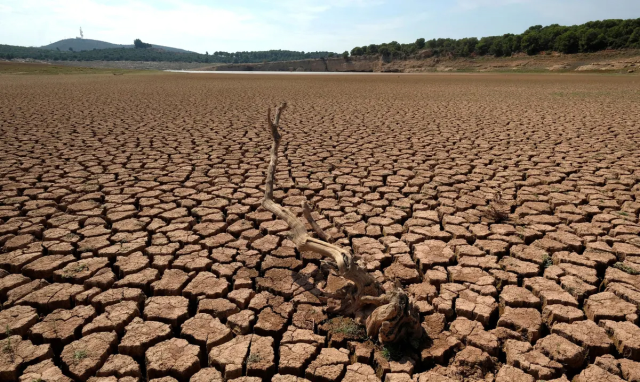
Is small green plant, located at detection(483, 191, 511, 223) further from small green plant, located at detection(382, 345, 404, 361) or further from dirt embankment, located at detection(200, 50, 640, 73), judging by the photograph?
dirt embankment, located at detection(200, 50, 640, 73)

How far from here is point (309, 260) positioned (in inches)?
109

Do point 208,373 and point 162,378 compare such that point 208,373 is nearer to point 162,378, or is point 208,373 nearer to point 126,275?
point 162,378

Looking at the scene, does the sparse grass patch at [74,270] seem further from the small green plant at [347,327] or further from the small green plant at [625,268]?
the small green plant at [625,268]

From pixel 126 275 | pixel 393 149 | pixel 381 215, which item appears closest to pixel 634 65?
pixel 393 149

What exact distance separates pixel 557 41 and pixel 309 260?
2034 inches

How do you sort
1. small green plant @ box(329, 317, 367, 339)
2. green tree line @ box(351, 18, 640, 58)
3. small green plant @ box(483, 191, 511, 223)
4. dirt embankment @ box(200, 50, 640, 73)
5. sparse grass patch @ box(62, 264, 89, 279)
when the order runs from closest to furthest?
1. small green plant @ box(329, 317, 367, 339)
2. sparse grass patch @ box(62, 264, 89, 279)
3. small green plant @ box(483, 191, 511, 223)
4. dirt embankment @ box(200, 50, 640, 73)
5. green tree line @ box(351, 18, 640, 58)

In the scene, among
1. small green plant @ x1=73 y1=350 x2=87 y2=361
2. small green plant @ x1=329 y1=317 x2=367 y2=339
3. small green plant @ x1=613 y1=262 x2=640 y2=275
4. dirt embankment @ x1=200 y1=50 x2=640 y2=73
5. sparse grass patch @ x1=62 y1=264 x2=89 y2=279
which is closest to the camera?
small green plant @ x1=73 y1=350 x2=87 y2=361

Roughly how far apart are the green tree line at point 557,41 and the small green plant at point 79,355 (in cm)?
4885

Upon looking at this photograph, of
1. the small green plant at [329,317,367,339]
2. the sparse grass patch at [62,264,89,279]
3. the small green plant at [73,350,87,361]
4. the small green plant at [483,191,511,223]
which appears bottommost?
the small green plant at [329,317,367,339]

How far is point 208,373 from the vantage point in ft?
5.84

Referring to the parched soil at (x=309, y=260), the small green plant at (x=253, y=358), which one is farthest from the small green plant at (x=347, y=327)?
the small green plant at (x=253, y=358)

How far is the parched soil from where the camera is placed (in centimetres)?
185

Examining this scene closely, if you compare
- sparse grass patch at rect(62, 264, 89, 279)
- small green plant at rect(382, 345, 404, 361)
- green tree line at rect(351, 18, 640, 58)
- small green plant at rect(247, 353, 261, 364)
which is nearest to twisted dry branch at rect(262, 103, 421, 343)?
small green plant at rect(382, 345, 404, 361)

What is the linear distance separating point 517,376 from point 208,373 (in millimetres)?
1345
